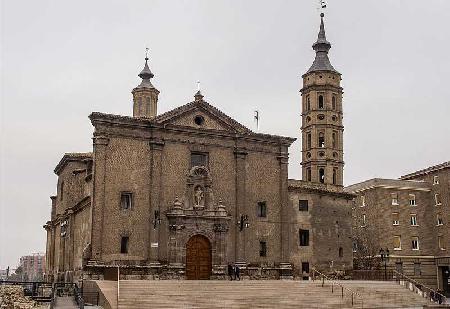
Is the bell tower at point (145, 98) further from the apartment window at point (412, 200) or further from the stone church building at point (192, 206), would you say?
the apartment window at point (412, 200)

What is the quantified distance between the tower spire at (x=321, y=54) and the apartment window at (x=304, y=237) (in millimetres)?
22118

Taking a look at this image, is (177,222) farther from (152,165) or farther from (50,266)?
(50,266)

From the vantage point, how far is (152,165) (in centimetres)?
4247

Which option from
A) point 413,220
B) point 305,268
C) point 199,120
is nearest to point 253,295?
point 305,268

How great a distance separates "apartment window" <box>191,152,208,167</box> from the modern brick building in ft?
101

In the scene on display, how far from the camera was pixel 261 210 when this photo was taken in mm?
45938

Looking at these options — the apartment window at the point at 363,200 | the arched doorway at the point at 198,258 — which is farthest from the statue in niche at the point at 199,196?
the apartment window at the point at 363,200

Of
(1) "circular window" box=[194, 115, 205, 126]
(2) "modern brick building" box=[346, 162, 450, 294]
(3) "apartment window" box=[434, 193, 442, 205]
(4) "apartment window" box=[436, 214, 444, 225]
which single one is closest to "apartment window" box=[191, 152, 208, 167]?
(1) "circular window" box=[194, 115, 205, 126]

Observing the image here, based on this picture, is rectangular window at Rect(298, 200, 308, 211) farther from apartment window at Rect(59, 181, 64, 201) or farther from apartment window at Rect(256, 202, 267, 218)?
apartment window at Rect(59, 181, 64, 201)

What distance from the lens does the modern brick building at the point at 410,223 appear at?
224 feet

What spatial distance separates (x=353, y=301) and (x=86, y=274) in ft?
54.4

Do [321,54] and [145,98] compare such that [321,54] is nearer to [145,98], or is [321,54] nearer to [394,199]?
[394,199]

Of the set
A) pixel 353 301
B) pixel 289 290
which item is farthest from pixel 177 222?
pixel 353 301

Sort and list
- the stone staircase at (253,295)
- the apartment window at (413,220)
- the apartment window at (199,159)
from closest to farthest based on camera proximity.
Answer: the stone staircase at (253,295), the apartment window at (199,159), the apartment window at (413,220)
